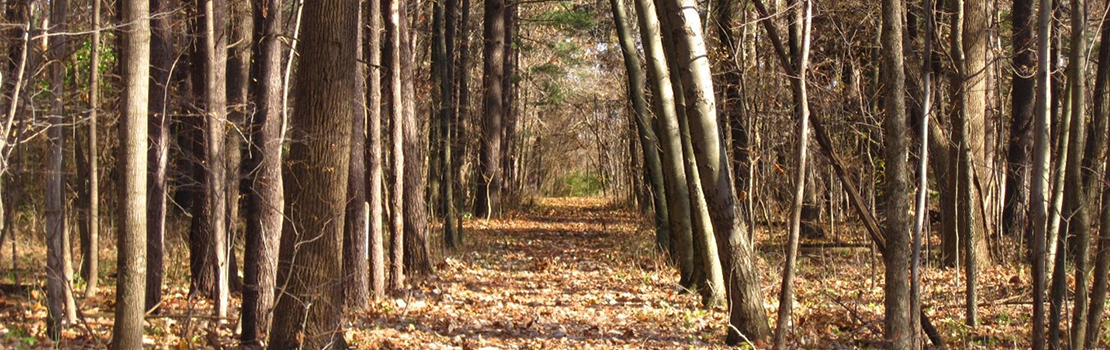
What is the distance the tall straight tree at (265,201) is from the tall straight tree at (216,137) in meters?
0.59

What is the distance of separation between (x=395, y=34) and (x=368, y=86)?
2.34ft

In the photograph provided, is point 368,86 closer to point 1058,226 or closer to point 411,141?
point 411,141

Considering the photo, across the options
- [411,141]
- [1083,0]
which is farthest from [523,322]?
[1083,0]

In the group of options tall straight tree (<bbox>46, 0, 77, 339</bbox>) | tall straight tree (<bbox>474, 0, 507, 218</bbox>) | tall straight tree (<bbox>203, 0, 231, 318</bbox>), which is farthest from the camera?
tall straight tree (<bbox>474, 0, 507, 218</bbox>)

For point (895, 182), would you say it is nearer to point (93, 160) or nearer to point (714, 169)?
point (714, 169)

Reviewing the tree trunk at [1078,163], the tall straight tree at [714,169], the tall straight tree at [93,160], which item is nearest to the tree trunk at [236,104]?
the tall straight tree at [93,160]

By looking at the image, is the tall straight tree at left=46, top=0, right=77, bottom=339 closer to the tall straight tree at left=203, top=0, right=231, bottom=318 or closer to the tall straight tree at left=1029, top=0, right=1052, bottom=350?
the tall straight tree at left=203, top=0, right=231, bottom=318

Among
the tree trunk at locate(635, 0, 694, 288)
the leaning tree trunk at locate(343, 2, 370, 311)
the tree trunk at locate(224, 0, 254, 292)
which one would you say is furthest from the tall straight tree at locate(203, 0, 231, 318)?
the tree trunk at locate(635, 0, 694, 288)

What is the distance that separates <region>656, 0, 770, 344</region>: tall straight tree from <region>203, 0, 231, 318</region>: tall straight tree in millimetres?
4908

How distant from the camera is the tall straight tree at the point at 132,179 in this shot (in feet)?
24.8

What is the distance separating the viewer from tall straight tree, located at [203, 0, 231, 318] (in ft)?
34.2

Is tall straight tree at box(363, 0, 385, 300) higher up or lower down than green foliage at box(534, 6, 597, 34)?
lower down

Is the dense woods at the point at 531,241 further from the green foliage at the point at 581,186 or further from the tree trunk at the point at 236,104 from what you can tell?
the green foliage at the point at 581,186

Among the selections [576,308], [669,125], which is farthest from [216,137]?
[669,125]
